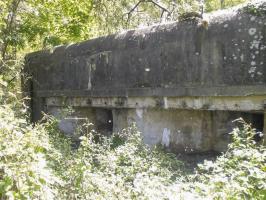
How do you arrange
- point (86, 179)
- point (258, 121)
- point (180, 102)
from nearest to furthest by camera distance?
1. point (86, 179)
2. point (258, 121)
3. point (180, 102)

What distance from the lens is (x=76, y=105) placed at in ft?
24.1

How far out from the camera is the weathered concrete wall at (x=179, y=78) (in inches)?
186

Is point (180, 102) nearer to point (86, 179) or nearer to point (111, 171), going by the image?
point (111, 171)

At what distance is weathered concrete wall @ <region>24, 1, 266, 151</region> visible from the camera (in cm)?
472

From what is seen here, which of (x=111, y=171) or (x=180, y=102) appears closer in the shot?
(x=111, y=171)

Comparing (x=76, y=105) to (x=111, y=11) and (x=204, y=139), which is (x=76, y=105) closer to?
(x=204, y=139)

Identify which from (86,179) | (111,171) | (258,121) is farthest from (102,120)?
(86,179)

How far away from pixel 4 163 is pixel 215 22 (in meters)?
3.49

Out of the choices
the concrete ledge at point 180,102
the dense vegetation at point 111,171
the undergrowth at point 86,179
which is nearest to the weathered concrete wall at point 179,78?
the concrete ledge at point 180,102

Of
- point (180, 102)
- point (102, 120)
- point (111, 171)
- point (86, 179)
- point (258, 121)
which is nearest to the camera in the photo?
point (86, 179)

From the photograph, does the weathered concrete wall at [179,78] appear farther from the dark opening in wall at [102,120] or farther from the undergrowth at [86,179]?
the undergrowth at [86,179]

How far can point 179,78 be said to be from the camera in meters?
5.42

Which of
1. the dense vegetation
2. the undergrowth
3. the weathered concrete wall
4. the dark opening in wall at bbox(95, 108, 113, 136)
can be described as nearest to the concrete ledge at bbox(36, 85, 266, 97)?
the weathered concrete wall

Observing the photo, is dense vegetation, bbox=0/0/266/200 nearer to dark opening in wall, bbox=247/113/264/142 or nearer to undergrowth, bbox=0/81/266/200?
undergrowth, bbox=0/81/266/200
